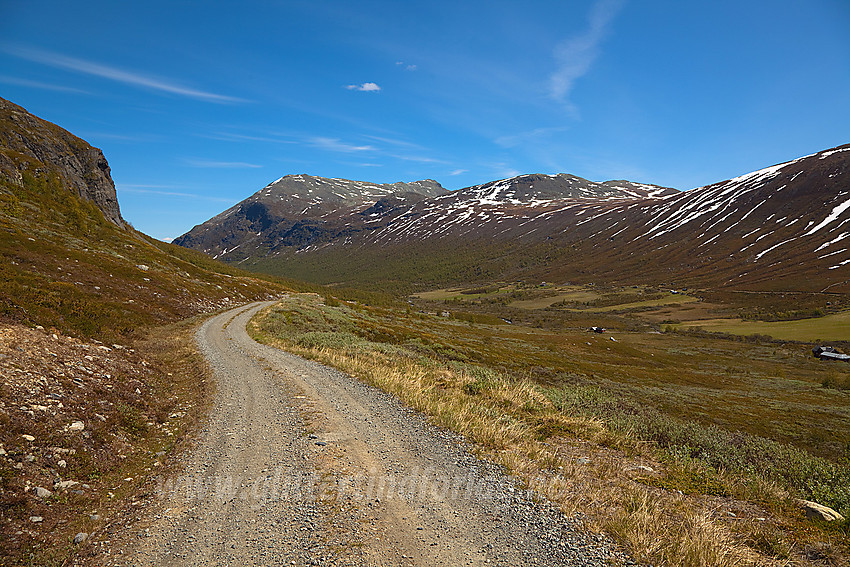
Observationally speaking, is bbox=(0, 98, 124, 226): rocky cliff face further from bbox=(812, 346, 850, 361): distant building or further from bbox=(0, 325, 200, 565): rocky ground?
bbox=(812, 346, 850, 361): distant building

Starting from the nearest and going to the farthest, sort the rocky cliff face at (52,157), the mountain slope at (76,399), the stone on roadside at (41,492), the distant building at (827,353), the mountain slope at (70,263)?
the mountain slope at (76,399), the stone on roadside at (41,492), the mountain slope at (70,263), the rocky cliff face at (52,157), the distant building at (827,353)

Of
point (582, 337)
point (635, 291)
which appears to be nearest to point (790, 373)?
point (582, 337)

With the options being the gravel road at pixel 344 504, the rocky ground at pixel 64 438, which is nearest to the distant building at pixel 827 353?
the gravel road at pixel 344 504

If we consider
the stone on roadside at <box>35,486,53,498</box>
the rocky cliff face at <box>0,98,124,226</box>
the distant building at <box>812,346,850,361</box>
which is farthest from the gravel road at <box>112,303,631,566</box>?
the distant building at <box>812,346,850,361</box>

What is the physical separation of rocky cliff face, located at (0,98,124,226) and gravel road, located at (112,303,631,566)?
87.6 meters

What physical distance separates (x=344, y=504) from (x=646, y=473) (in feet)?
25.4

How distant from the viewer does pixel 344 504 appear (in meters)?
7.02

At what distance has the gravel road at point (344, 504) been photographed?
575 centimetres

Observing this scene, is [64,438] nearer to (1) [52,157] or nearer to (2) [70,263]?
(2) [70,263]

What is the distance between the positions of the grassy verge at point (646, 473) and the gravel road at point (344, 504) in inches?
28.9

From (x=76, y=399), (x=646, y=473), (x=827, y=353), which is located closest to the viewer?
(x=646, y=473)

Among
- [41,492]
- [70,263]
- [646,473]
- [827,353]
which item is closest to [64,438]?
[41,492]

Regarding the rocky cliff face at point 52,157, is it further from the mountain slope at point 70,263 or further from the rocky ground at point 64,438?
the rocky ground at point 64,438

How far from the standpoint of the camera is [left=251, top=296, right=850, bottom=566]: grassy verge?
6.38 meters
